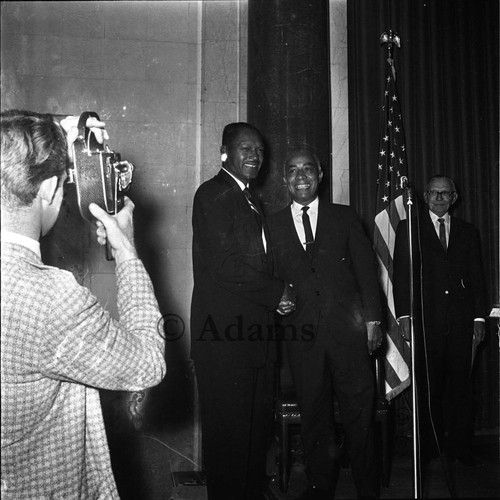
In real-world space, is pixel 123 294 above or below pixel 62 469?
above

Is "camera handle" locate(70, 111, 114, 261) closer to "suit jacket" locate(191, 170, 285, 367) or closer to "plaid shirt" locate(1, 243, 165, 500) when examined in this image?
"plaid shirt" locate(1, 243, 165, 500)

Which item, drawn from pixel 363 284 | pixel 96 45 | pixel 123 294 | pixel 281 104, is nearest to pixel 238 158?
pixel 281 104

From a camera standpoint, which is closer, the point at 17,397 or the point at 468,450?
the point at 17,397

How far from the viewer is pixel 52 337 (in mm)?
1046

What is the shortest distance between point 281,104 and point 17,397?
9.13 feet

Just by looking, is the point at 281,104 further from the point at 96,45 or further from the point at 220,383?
the point at 220,383

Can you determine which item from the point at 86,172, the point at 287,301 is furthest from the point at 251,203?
the point at 86,172

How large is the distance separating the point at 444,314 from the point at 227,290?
62.8 inches

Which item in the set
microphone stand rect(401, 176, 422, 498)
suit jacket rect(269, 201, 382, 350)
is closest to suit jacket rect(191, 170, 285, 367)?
suit jacket rect(269, 201, 382, 350)

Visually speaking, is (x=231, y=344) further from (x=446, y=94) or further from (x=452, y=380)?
(x=446, y=94)

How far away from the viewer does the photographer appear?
105 cm

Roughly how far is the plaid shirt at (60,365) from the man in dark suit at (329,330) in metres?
1.86

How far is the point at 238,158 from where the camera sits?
10.1 ft

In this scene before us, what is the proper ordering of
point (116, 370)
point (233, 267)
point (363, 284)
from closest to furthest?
point (116, 370) → point (233, 267) → point (363, 284)
